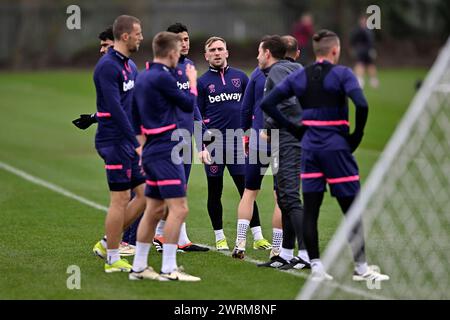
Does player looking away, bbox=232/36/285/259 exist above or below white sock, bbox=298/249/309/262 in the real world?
above

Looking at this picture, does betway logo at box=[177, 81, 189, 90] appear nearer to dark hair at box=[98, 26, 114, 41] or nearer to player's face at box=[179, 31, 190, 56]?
player's face at box=[179, 31, 190, 56]

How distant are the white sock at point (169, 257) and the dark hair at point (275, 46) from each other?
7.40ft

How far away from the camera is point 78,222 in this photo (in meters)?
12.5

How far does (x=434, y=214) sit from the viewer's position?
1214cm

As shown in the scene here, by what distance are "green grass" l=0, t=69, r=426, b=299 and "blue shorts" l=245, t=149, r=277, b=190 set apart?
2.56 ft

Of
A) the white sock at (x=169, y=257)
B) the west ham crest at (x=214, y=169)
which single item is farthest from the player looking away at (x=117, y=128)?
the west ham crest at (x=214, y=169)

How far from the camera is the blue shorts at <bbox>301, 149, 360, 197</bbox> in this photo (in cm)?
868

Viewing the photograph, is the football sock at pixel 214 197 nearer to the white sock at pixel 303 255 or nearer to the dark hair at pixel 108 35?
the white sock at pixel 303 255

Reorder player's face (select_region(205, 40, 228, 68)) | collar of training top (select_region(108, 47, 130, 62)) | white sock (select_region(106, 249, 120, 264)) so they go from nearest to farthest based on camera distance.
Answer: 1. collar of training top (select_region(108, 47, 130, 62))
2. white sock (select_region(106, 249, 120, 264))
3. player's face (select_region(205, 40, 228, 68))

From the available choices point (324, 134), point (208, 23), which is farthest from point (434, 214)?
point (208, 23)

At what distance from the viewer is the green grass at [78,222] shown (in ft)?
28.5

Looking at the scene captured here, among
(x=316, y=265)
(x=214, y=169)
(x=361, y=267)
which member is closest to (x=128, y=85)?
(x=214, y=169)

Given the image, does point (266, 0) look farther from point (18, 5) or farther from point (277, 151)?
point (277, 151)

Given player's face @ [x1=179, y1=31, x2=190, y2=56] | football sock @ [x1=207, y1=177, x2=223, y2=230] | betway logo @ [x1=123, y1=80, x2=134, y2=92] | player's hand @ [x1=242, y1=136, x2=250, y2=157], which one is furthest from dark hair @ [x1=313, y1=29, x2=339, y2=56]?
football sock @ [x1=207, y1=177, x2=223, y2=230]
